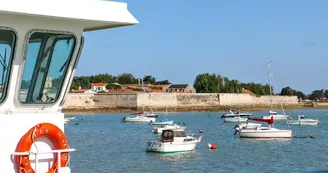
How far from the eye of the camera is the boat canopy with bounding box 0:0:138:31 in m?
5.68

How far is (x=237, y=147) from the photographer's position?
44.2 m

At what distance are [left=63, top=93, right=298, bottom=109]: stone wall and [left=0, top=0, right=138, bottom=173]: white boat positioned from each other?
374 ft

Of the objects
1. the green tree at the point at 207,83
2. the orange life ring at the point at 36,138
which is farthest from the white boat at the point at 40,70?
the green tree at the point at 207,83

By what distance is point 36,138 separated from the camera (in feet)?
20.8

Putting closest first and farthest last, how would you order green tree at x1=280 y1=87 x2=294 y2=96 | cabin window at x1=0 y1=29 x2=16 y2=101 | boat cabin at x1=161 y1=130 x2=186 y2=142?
cabin window at x1=0 y1=29 x2=16 y2=101 → boat cabin at x1=161 y1=130 x2=186 y2=142 → green tree at x1=280 y1=87 x2=294 y2=96

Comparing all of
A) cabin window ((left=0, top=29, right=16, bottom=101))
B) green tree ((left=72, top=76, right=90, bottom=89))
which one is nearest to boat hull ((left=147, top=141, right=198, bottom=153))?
cabin window ((left=0, top=29, right=16, bottom=101))

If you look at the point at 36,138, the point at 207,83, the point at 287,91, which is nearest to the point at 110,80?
the point at 207,83

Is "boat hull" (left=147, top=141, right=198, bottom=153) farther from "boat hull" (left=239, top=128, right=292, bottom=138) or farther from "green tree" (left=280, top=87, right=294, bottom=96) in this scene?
"green tree" (left=280, top=87, right=294, bottom=96)

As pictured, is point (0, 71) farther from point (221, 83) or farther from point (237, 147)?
point (221, 83)

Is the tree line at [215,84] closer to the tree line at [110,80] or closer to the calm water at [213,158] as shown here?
the tree line at [110,80]

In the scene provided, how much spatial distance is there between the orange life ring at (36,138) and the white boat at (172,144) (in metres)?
30.9

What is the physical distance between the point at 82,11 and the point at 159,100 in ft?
408

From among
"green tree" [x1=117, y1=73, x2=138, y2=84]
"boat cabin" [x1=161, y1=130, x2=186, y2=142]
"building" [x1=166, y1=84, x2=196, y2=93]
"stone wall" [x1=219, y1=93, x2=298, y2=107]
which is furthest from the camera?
"green tree" [x1=117, y1=73, x2=138, y2=84]

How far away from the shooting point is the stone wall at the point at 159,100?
126125 millimetres
